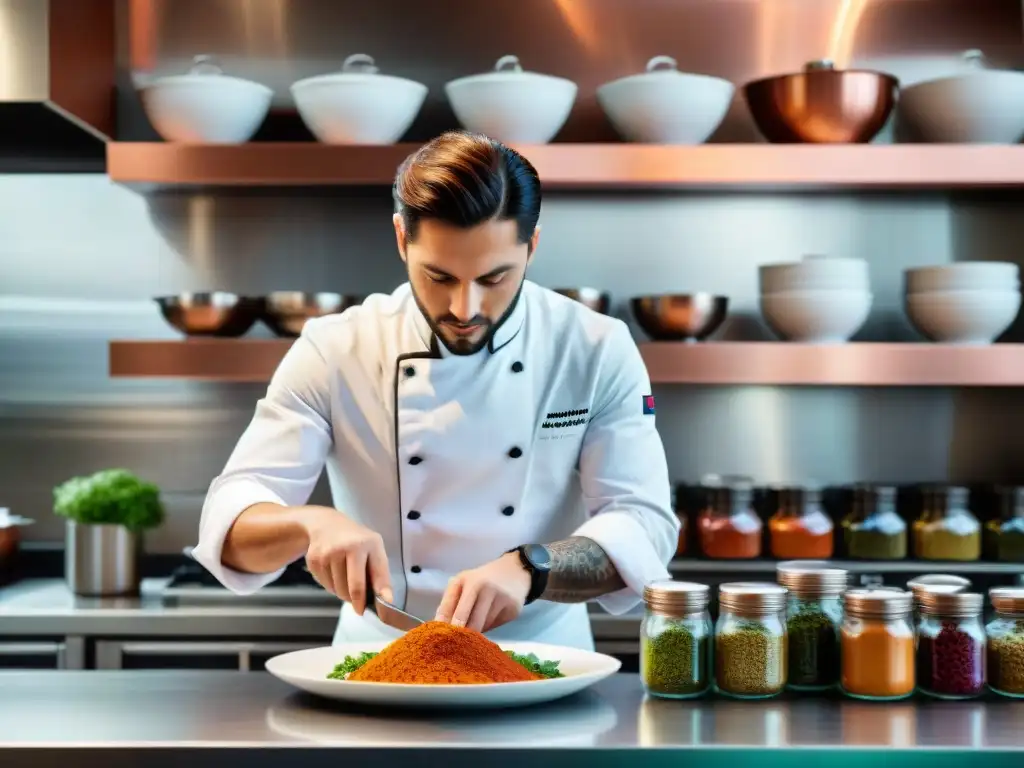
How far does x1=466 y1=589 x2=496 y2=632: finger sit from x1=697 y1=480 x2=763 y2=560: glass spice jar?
63.3 inches

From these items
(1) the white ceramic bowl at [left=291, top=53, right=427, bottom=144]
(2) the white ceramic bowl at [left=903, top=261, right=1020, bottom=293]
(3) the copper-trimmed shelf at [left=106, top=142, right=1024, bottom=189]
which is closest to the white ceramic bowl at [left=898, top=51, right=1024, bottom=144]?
(3) the copper-trimmed shelf at [left=106, top=142, right=1024, bottom=189]

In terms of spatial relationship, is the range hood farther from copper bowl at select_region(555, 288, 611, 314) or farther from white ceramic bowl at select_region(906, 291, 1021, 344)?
white ceramic bowl at select_region(906, 291, 1021, 344)

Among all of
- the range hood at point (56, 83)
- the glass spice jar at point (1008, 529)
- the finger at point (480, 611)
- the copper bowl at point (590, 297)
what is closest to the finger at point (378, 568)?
the finger at point (480, 611)

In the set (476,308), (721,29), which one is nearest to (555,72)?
(721,29)

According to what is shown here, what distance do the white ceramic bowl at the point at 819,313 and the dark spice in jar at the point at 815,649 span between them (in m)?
1.58

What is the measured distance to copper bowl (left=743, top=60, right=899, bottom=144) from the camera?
3.00 metres

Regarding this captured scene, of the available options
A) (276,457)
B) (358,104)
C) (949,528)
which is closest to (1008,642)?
(276,457)

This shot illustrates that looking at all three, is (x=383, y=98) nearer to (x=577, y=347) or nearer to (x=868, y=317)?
(x=577, y=347)

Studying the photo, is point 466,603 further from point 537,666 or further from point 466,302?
Result: point 466,302

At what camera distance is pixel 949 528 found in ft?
10.2

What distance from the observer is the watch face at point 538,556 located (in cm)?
173

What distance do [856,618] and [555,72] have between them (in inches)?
88.8

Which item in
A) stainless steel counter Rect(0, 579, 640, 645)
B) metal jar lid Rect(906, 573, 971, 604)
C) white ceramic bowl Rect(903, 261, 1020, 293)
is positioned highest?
white ceramic bowl Rect(903, 261, 1020, 293)

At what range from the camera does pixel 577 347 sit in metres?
2.24
